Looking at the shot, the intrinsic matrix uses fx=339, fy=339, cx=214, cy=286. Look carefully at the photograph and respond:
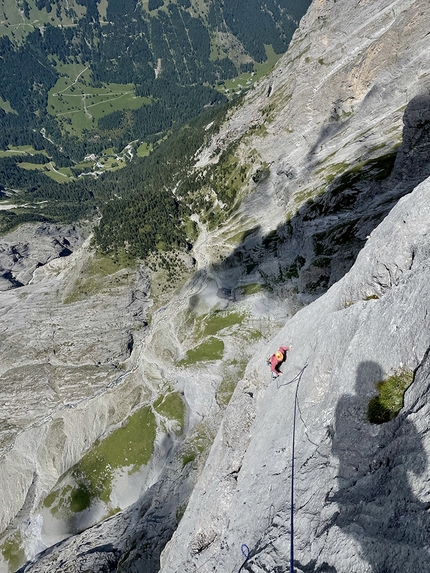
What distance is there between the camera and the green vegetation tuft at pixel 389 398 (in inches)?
590

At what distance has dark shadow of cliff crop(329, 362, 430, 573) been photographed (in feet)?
34.8

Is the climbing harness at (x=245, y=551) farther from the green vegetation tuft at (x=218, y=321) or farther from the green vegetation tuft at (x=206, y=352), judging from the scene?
the green vegetation tuft at (x=218, y=321)

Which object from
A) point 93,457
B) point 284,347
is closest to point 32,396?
point 93,457

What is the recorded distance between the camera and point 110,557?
46438 mm

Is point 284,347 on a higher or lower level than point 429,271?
lower

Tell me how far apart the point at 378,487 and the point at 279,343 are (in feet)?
54.8

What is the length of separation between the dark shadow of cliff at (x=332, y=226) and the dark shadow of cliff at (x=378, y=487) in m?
39.4

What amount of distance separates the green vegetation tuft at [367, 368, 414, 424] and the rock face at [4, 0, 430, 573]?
15.2 inches

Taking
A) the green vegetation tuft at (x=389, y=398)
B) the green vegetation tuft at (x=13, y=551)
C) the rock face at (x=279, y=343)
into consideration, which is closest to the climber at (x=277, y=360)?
the rock face at (x=279, y=343)

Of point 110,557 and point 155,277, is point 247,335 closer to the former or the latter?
point 110,557

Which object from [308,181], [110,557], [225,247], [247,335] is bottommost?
[110,557]

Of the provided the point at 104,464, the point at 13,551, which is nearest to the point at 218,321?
the point at 104,464

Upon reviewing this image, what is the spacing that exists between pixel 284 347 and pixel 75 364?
8448 cm

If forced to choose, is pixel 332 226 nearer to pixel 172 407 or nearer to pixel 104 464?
pixel 172 407
